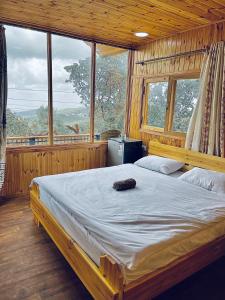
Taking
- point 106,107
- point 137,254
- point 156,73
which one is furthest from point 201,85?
point 137,254

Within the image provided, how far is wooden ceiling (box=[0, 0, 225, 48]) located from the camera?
2.46m

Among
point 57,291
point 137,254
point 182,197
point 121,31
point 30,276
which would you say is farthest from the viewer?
point 121,31

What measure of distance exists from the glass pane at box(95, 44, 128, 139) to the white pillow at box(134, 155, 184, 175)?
120cm

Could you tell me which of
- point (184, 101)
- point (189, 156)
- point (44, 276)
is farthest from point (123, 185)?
point (184, 101)

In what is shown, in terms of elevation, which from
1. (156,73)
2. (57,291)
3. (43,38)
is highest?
(43,38)

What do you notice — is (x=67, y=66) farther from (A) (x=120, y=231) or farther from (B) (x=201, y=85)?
(A) (x=120, y=231)

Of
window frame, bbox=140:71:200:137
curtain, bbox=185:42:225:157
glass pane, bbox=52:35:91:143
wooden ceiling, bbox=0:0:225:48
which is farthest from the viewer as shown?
glass pane, bbox=52:35:91:143

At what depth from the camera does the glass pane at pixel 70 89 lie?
12.2ft

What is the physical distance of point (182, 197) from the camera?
7.80 feet

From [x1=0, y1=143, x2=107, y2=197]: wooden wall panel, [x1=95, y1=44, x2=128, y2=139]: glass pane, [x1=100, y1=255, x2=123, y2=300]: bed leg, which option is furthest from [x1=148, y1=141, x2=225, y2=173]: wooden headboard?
[x1=100, y1=255, x2=123, y2=300]: bed leg

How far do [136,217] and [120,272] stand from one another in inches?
22.5

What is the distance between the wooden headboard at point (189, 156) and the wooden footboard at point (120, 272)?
3.55 feet

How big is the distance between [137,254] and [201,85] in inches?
93.3

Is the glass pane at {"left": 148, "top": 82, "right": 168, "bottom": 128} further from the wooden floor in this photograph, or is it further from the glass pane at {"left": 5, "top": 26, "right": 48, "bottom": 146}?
the wooden floor
